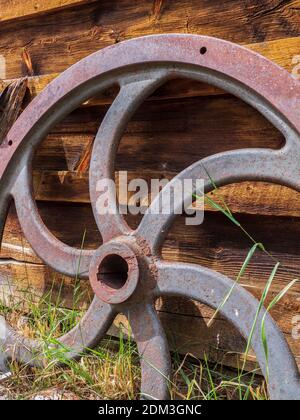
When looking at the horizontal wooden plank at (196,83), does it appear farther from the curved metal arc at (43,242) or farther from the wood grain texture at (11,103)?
the curved metal arc at (43,242)

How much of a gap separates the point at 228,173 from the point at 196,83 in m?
0.42

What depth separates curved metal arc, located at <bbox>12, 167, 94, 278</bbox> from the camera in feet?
6.08

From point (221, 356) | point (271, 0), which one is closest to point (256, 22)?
point (271, 0)

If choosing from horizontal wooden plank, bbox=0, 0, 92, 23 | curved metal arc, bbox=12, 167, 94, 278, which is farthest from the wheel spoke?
horizontal wooden plank, bbox=0, 0, 92, 23

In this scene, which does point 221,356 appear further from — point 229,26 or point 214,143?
point 229,26

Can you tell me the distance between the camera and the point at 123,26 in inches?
81.6

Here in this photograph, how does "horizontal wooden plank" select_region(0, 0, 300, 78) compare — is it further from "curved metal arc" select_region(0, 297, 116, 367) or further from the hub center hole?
"curved metal arc" select_region(0, 297, 116, 367)

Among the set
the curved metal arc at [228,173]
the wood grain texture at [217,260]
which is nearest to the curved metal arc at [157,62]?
the curved metal arc at [228,173]

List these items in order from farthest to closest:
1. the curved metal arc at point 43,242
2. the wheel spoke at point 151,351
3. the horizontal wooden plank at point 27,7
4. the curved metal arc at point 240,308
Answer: the horizontal wooden plank at point 27,7
the curved metal arc at point 43,242
the wheel spoke at point 151,351
the curved metal arc at point 240,308

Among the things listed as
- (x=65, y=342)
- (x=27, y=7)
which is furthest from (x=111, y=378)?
(x=27, y=7)

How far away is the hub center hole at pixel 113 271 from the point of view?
1.76 m

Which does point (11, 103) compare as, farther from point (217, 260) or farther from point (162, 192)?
point (217, 260)

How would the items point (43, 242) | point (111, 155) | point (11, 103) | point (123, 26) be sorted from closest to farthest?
point (111, 155) < point (43, 242) < point (123, 26) < point (11, 103)

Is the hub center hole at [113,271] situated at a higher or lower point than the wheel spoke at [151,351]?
higher
